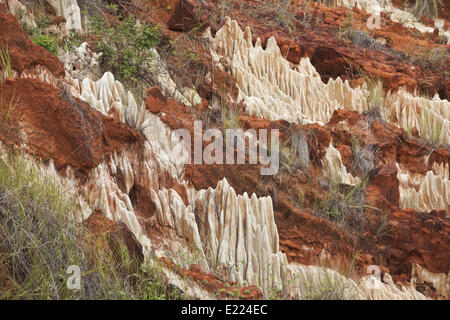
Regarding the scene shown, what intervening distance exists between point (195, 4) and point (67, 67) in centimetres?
306

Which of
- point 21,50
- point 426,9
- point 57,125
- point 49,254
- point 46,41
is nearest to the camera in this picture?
point 49,254

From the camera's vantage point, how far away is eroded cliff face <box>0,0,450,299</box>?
14.1ft

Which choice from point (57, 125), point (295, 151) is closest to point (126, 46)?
point (57, 125)

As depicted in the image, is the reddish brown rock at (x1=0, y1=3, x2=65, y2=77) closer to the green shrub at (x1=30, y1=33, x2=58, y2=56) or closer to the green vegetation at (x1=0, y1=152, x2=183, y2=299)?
the green shrub at (x1=30, y1=33, x2=58, y2=56)

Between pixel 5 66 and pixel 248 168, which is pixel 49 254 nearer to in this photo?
pixel 5 66

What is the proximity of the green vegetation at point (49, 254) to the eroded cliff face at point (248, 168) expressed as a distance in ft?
0.74

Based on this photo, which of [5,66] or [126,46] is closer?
[5,66]

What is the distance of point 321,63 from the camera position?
26.0 feet

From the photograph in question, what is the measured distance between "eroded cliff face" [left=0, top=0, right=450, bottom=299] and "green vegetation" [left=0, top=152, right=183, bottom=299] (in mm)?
224

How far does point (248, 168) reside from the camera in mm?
5219

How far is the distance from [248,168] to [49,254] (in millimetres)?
2403

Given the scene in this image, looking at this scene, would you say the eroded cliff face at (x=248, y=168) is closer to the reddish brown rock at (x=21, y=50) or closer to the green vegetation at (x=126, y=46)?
the reddish brown rock at (x=21, y=50)

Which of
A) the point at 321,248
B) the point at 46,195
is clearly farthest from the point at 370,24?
the point at 46,195

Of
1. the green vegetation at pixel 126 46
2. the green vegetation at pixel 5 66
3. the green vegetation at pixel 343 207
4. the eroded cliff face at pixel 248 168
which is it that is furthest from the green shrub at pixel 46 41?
the green vegetation at pixel 343 207
